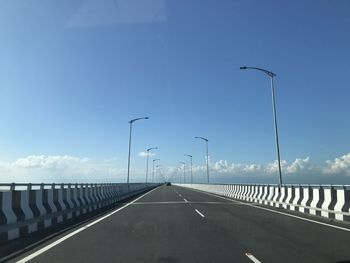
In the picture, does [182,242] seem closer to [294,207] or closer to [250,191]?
[294,207]

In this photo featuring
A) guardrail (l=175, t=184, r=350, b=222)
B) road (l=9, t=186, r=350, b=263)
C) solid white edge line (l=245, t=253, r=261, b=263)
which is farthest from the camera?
guardrail (l=175, t=184, r=350, b=222)

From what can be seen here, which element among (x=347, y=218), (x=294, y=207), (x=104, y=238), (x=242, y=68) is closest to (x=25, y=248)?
(x=104, y=238)

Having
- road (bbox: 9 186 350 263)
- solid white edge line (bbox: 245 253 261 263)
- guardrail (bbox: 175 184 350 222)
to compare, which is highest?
guardrail (bbox: 175 184 350 222)

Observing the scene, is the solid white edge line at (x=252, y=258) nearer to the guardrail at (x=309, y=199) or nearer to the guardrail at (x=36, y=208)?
the guardrail at (x=36, y=208)

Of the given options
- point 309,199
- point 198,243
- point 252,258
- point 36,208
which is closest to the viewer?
point 252,258

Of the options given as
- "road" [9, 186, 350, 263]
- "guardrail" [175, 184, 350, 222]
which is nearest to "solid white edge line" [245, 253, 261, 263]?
"road" [9, 186, 350, 263]

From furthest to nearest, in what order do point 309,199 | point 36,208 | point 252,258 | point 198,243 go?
point 309,199, point 36,208, point 198,243, point 252,258

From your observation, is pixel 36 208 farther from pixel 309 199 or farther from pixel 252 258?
pixel 309 199

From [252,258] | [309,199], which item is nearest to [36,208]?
[252,258]

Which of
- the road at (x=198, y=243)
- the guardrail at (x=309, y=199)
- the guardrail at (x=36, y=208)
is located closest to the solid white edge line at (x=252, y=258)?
the road at (x=198, y=243)

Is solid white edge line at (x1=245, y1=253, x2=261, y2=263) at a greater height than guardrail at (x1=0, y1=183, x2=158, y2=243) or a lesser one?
lesser

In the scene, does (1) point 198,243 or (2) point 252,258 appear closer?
(2) point 252,258

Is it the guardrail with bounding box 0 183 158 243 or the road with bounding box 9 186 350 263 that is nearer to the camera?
the road with bounding box 9 186 350 263

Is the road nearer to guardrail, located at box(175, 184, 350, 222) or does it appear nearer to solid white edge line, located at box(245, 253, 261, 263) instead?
Answer: solid white edge line, located at box(245, 253, 261, 263)
